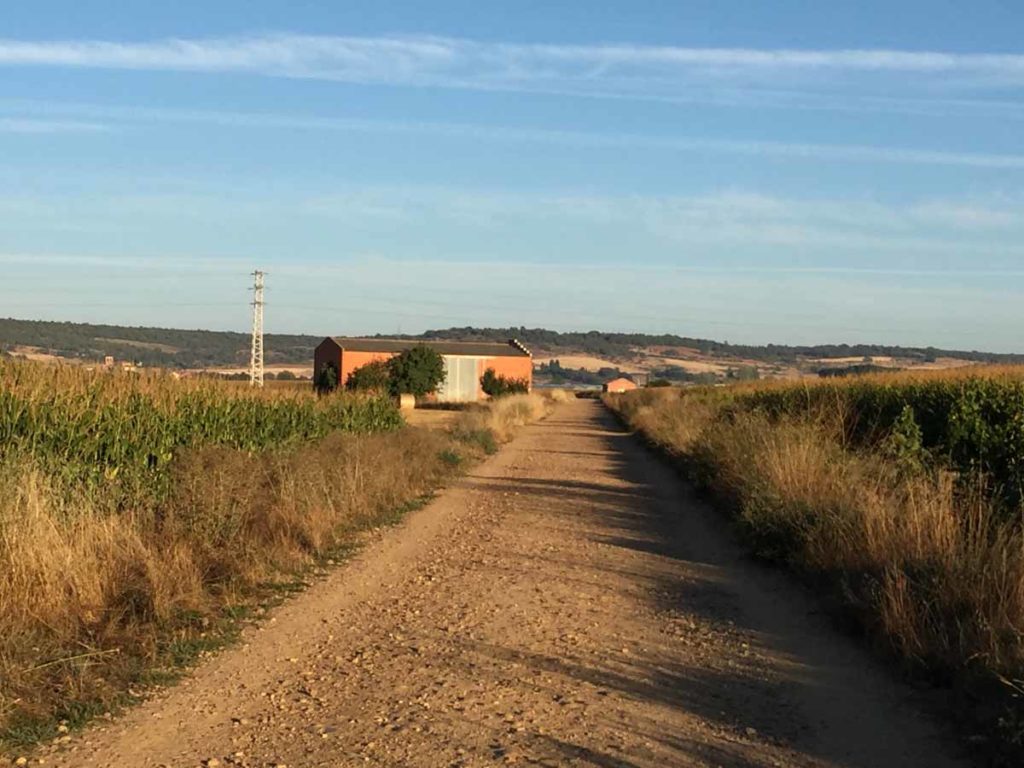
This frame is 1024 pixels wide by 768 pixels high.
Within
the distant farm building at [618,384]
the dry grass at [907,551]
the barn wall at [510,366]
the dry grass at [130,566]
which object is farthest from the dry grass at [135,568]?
the distant farm building at [618,384]

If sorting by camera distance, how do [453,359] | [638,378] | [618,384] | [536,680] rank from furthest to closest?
[638,378] < [618,384] < [453,359] < [536,680]

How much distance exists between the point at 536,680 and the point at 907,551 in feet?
13.8

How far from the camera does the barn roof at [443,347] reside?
103 metres

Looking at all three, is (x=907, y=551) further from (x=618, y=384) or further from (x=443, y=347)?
(x=618, y=384)

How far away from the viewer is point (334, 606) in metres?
10.5

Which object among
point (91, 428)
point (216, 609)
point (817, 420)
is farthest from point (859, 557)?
point (817, 420)

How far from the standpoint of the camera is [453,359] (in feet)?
354

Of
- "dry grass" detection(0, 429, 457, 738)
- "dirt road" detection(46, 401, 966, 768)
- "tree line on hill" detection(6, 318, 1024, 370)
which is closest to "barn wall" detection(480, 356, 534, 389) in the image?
"tree line on hill" detection(6, 318, 1024, 370)

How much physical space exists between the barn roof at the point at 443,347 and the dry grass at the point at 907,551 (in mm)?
77928

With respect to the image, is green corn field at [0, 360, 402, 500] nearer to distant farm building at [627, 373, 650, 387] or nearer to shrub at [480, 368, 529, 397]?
shrub at [480, 368, 529, 397]

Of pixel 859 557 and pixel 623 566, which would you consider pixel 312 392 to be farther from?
pixel 859 557

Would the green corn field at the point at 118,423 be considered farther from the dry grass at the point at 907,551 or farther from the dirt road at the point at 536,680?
the dry grass at the point at 907,551

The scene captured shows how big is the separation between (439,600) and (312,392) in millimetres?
17013

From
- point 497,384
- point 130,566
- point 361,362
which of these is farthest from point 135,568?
point 497,384
